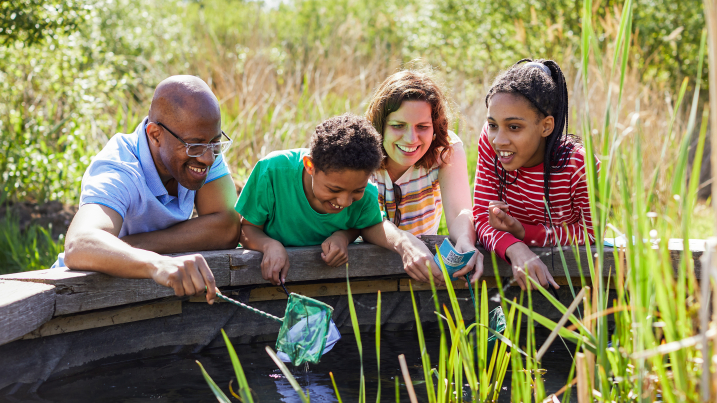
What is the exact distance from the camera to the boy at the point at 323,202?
2711 mm

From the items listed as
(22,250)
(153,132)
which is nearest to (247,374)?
(153,132)

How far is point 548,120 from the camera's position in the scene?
296 cm

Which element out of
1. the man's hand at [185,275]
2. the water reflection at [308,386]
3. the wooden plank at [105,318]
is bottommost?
the water reflection at [308,386]

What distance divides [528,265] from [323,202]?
937 millimetres

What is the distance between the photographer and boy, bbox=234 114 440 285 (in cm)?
271

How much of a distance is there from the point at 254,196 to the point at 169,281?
0.92 metres

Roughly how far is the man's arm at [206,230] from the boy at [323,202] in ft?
0.21

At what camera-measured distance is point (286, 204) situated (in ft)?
10.1

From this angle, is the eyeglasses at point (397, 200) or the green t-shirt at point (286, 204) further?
the eyeglasses at point (397, 200)

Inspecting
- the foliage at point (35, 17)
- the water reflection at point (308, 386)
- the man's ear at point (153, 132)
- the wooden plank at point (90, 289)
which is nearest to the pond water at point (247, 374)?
the water reflection at point (308, 386)

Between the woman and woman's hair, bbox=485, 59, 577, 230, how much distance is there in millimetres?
364

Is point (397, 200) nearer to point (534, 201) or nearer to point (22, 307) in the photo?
point (534, 201)

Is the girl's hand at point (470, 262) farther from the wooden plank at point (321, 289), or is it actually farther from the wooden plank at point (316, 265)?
the wooden plank at point (321, 289)

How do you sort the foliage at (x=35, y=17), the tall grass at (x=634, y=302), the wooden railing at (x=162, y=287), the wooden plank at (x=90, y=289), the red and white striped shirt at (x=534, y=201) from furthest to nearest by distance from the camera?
1. the foliage at (x=35, y=17)
2. the red and white striped shirt at (x=534, y=201)
3. the wooden plank at (x=90, y=289)
4. the wooden railing at (x=162, y=287)
5. the tall grass at (x=634, y=302)
